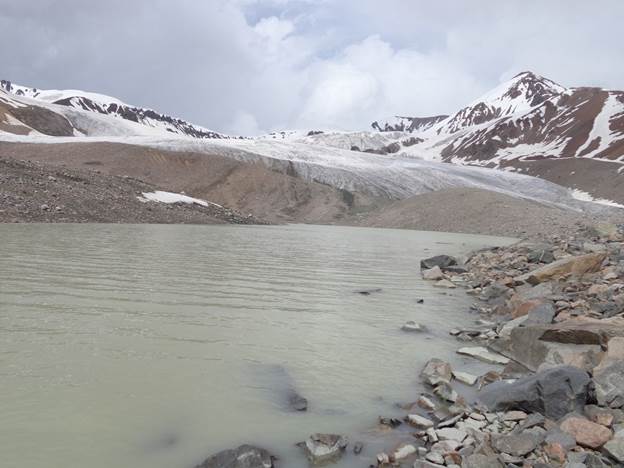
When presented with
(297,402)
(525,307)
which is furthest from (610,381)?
(525,307)

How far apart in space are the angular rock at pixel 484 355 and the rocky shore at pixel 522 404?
0.07 feet

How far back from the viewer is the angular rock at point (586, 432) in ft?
17.2

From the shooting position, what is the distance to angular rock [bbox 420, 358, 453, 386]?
7730 millimetres

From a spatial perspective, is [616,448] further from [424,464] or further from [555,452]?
[424,464]

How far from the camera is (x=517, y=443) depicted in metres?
5.34

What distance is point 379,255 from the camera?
27984 mm

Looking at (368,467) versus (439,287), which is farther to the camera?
(439,287)

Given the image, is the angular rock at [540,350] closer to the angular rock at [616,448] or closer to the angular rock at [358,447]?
the angular rock at [616,448]

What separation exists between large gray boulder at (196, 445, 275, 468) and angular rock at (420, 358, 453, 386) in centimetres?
327

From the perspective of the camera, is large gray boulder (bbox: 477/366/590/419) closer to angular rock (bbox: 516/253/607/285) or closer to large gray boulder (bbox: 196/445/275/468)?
large gray boulder (bbox: 196/445/275/468)

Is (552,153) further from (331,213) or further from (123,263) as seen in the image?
(123,263)

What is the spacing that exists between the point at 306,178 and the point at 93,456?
90.0 m

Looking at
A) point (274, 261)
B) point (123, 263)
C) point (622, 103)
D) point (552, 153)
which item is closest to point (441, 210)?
point (274, 261)

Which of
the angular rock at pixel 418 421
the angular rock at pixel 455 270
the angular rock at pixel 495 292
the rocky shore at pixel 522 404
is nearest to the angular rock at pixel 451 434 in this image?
the rocky shore at pixel 522 404
